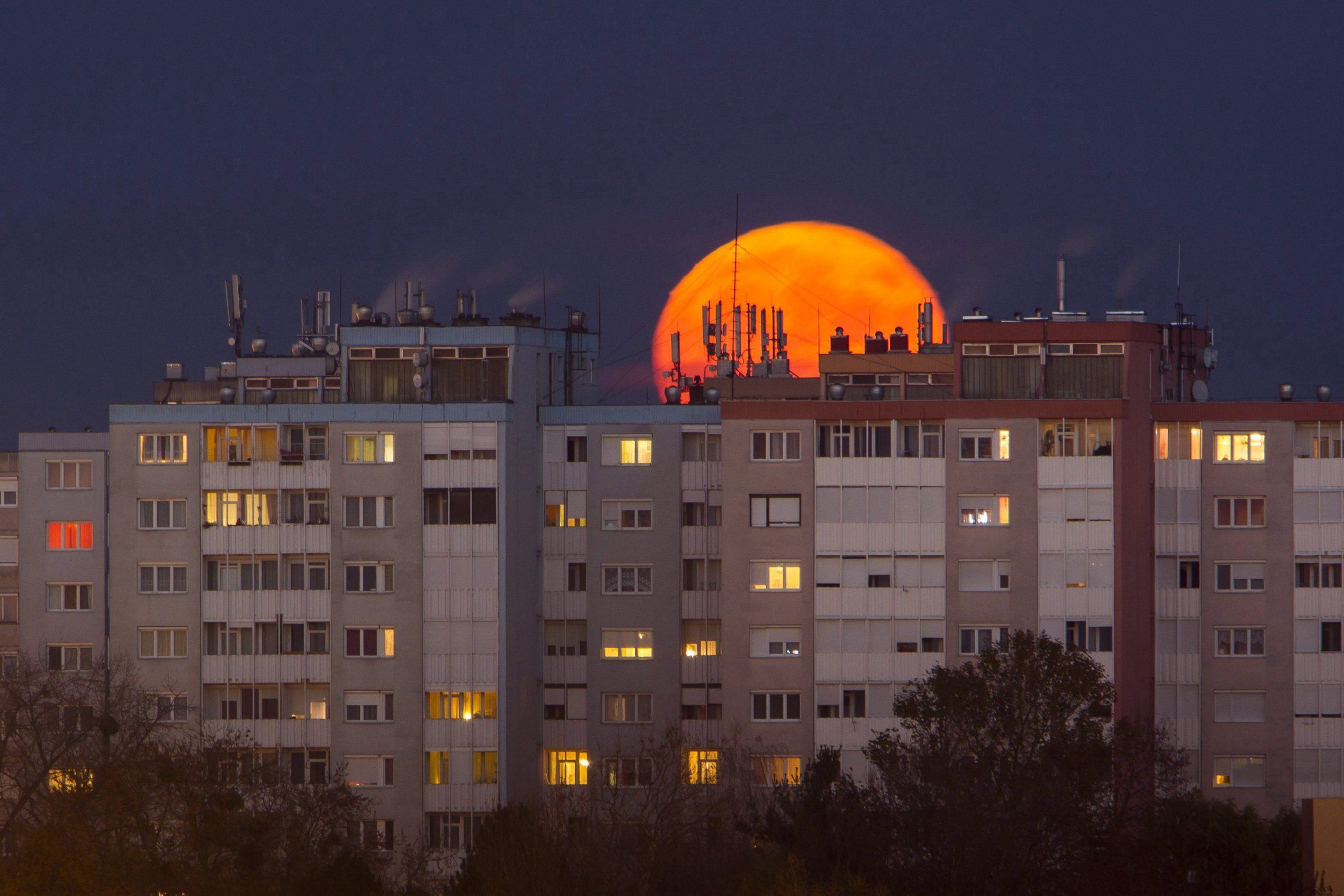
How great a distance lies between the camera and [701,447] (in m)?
80.2

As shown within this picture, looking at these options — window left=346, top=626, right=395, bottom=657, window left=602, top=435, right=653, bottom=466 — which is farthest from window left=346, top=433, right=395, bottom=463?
window left=602, top=435, right=653, bottom=466

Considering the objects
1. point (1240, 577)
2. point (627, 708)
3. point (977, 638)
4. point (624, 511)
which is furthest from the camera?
point (624, 511)

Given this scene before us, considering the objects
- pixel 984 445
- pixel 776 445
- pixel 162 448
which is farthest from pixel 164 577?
pixel 984 445

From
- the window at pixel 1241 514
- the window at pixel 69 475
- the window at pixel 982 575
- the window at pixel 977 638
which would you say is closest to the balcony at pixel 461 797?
the window at pixel 977 638

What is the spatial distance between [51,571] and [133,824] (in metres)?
22.9

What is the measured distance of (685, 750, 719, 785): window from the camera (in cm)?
7256

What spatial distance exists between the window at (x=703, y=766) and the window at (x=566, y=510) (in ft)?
34.0

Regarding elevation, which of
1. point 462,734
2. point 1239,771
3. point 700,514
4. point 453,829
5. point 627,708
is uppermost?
point 700,514

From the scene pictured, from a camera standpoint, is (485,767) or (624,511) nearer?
(485,767)

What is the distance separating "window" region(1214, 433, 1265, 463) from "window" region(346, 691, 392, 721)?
33.8 metres

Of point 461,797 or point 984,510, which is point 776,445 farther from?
point 461,797

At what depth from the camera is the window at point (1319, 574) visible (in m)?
78.0

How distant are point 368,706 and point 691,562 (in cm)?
1392

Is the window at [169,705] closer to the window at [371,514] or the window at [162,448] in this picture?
the window at [162,448]
